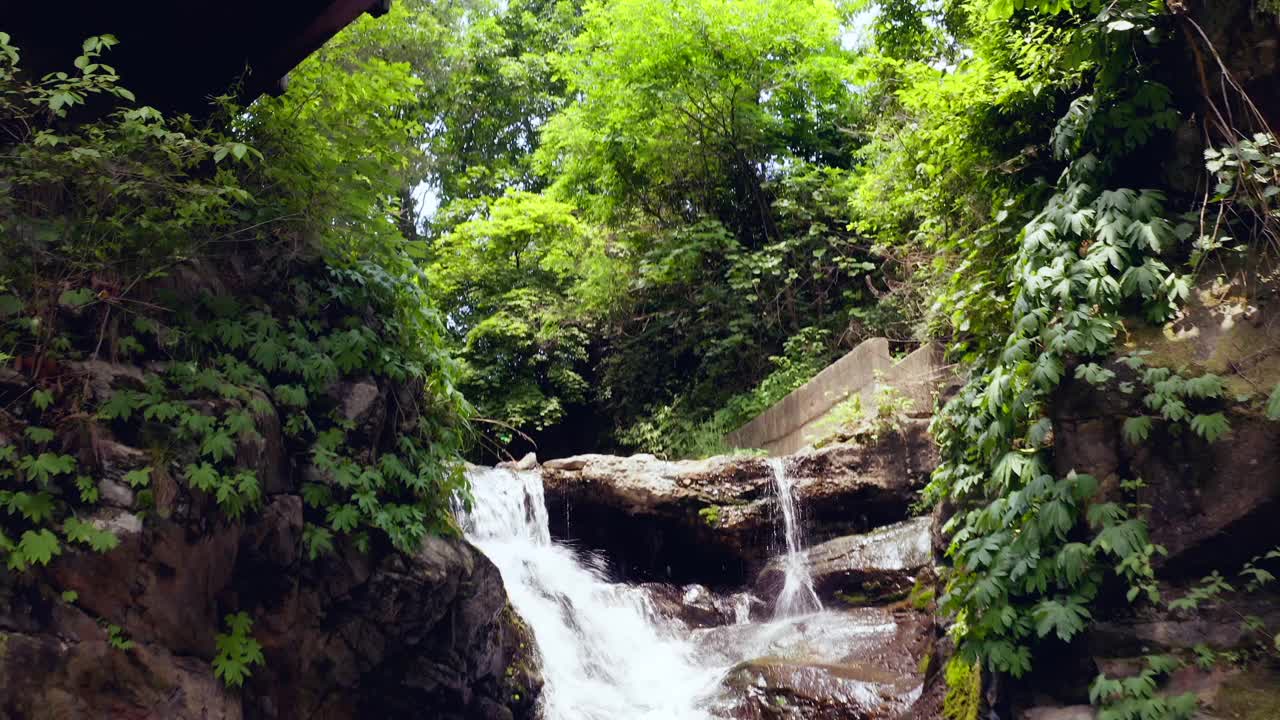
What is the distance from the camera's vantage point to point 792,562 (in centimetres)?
948

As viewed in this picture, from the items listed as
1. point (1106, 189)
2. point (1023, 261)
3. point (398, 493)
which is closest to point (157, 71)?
point (398, 493)

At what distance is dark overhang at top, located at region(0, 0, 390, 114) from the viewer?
5098mm

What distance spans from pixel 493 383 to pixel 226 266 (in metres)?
11.4

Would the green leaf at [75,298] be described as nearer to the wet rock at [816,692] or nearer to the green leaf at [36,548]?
the green leaf at [36,548]

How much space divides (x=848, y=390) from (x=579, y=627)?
4744mm

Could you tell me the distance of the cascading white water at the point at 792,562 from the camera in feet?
29.6

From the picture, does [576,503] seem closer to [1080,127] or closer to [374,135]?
[374,135]

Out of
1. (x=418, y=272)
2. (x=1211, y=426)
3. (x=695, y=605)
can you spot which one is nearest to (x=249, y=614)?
(x=418, y=272)

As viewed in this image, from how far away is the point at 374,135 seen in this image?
19.9ft

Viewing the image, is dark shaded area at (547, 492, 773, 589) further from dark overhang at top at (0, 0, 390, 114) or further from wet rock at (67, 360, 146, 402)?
wet rock at (67, 360, 146, 402)

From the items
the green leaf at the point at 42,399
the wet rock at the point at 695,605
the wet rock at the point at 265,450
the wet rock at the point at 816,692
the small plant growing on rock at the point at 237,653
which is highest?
the green leaf at the point at 42,399

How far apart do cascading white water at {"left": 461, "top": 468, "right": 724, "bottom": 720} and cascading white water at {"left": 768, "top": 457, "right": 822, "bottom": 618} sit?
48.1 inches

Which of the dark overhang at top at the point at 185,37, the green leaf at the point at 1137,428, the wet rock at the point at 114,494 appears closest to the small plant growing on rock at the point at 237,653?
the wet rock at the point at 114,494

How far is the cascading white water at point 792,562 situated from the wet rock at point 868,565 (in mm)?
77
